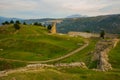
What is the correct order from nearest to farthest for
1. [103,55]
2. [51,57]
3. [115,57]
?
1. [103,55]
2. [115,57]
3. [51,57]

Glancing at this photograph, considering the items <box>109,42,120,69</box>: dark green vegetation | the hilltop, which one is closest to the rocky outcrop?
the hilltop

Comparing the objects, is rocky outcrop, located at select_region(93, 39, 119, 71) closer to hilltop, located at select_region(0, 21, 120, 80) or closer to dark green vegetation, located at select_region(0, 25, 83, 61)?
hilltop, located at select_region(0, 21, 120, 80)

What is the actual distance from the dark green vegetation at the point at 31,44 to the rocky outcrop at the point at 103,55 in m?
20.6

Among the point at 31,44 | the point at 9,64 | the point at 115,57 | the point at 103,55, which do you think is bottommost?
the point at 9,64

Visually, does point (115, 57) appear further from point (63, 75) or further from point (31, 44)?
point (31, 44)

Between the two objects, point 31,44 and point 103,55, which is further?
point 31,44

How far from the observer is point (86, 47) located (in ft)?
344

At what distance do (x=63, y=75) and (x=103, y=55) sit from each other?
77.6ft

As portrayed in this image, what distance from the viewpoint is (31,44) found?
10644 cm

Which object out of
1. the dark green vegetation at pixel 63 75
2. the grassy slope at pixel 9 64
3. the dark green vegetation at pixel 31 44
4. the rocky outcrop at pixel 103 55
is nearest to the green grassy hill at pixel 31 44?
the dark green vegetation at pixel 31 44

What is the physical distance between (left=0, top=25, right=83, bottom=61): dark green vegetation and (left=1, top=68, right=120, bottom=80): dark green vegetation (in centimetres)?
4141

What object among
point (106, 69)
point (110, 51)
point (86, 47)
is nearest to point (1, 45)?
point (86, 47)

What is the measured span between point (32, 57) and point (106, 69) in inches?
1614

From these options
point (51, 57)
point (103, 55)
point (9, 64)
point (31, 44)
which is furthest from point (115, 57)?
point (31, 44)
